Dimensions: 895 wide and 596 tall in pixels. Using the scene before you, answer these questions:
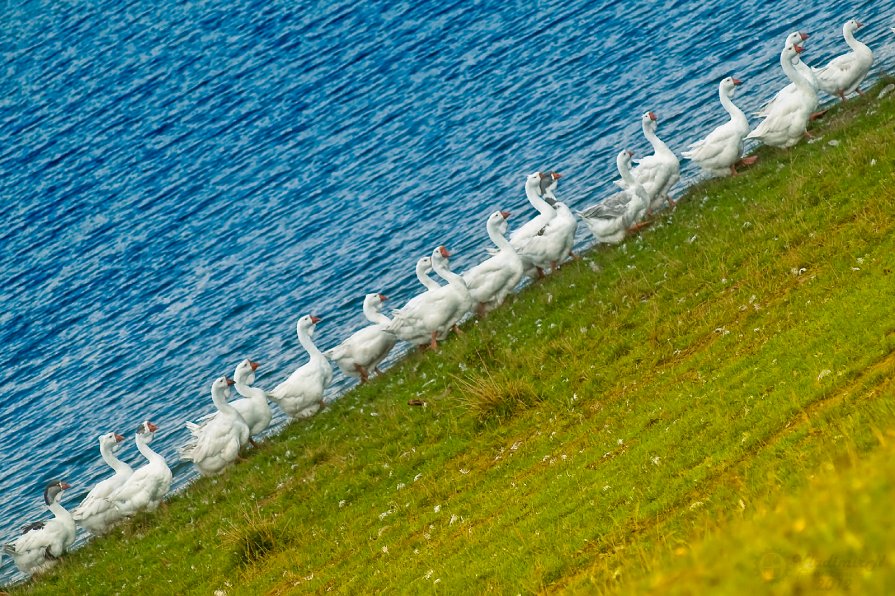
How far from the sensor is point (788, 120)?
84.6 feet

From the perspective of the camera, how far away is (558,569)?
1249 cm

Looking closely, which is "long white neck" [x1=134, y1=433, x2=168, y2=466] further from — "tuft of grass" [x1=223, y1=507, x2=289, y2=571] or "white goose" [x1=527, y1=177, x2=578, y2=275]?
"white goose" [x1=527, y1=177, x2=578, y2=275]

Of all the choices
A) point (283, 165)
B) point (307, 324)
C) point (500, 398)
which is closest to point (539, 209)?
point (307, 324)

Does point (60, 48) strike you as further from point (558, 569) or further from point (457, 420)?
point (558, 569)

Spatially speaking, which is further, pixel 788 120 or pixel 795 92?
pixel 795 92

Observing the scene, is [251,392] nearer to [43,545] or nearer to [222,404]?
[222,404]

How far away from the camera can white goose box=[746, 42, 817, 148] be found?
84.3ft

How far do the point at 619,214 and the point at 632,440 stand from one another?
445 inches

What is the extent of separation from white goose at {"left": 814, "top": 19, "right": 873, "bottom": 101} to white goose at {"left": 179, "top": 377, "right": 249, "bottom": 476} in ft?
53.2

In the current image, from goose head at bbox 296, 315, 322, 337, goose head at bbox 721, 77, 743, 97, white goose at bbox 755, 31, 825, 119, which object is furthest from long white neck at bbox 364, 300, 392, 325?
goose head at bbox 721, 77, 743, 97

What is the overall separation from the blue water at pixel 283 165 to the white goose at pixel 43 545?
3588mm

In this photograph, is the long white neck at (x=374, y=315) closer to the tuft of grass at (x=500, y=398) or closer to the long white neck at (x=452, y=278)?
the long white neck at (x=452, y=278)

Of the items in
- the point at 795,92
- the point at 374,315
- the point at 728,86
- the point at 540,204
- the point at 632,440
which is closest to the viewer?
the point at 632,440

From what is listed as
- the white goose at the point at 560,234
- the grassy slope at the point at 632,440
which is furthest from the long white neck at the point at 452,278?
the white goose at the point at 560,234
